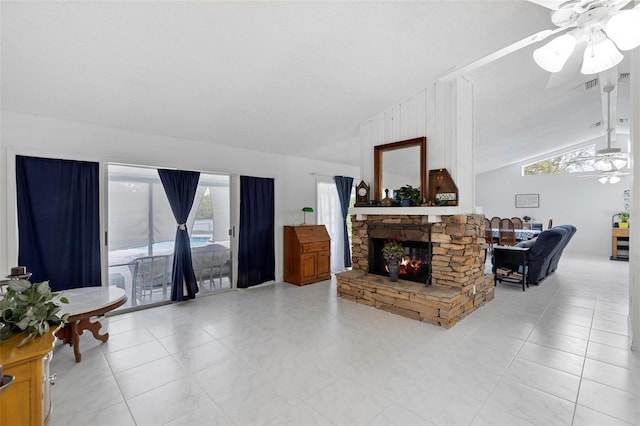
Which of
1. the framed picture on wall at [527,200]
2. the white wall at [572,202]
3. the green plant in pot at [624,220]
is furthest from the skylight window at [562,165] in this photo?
the green plant in pot at [624,220]

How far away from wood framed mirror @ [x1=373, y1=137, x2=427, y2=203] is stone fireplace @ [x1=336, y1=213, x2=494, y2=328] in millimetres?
456

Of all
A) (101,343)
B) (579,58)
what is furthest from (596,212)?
(101,343)

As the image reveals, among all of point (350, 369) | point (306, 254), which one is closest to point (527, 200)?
point (306, 254)

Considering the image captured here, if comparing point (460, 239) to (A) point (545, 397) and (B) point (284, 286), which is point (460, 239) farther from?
(B) point (284, 286)

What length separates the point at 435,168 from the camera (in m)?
3.79

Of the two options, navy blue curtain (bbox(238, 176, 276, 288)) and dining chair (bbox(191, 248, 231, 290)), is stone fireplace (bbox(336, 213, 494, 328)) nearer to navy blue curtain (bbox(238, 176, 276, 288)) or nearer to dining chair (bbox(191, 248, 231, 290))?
navy blue curtain (bbox(238, 176, 276, 288))

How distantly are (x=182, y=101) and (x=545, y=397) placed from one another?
416 cm

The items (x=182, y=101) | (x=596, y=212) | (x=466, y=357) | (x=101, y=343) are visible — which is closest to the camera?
(x=466, y=357)

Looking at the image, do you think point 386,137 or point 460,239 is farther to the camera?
point 386,137

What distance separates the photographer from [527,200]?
8773 mm

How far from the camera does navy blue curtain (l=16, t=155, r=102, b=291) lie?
3027mm

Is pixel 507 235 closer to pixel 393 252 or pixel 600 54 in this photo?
pixel 393 252

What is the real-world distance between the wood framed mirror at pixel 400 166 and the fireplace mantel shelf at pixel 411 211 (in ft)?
0.72

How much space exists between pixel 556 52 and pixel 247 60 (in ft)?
7.62
